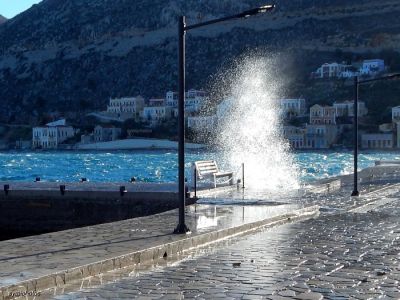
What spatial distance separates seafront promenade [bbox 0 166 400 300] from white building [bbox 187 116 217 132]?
11346cm

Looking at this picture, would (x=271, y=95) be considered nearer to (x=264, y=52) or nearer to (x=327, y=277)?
(x=264, y=52)

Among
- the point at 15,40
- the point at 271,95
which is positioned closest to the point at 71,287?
the point at 271,95

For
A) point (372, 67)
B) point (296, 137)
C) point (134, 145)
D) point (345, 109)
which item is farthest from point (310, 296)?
point (372, 67)

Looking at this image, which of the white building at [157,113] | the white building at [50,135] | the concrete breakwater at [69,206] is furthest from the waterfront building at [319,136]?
the concrete breakwater at [69,206]

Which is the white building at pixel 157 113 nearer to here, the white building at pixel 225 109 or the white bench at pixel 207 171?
the white building at pixel 225 109

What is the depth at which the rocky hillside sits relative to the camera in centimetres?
15338

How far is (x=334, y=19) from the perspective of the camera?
16162 cm

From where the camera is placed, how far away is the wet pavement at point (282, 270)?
7.38 m

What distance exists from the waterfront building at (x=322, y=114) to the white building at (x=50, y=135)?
46.1m

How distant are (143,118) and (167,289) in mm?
138186

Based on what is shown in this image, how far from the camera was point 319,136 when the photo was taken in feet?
393

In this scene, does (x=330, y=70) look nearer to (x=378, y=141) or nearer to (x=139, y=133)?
(x=378, y=141)

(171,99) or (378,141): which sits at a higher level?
(171,99)

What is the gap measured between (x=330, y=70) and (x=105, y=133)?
132ft
